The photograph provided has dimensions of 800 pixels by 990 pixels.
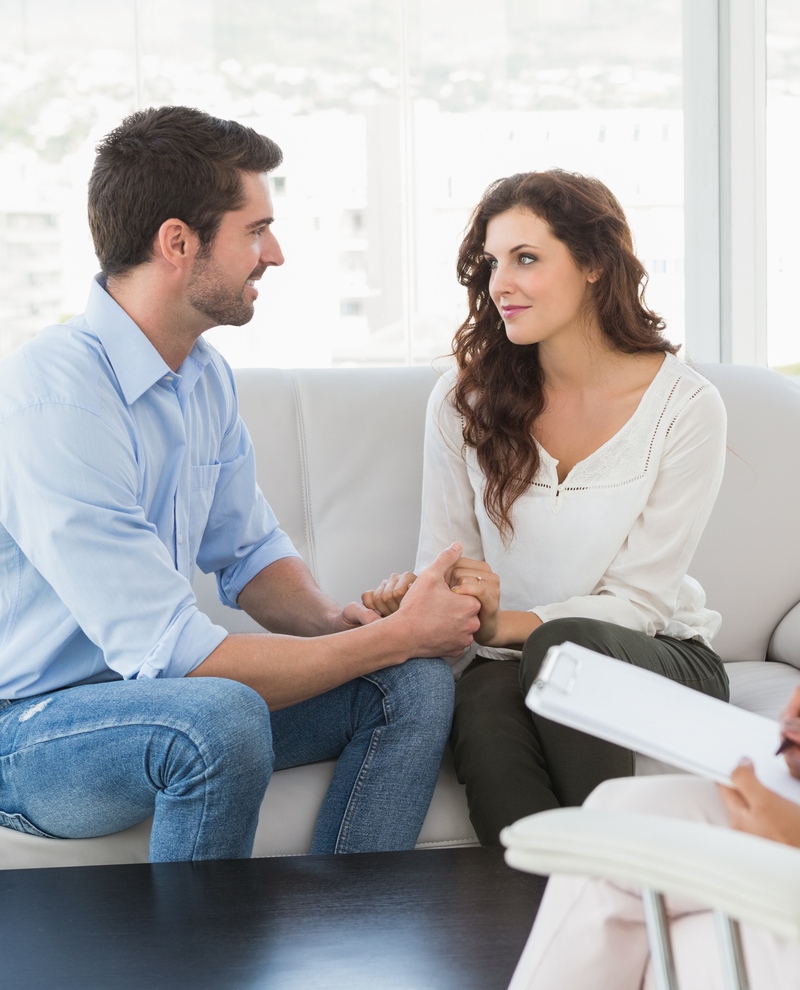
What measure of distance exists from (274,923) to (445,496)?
3.19 feet

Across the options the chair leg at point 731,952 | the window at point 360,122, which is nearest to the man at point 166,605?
the chair leg at point 731,952

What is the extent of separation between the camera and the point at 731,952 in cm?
62

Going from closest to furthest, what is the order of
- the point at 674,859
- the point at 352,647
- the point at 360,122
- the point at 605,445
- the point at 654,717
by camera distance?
the point at 674,859, the point at 654,717, the point at 352,647, the point at 605,445, the point at 360,122

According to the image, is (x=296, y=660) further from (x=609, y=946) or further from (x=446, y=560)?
(x=609, y=946)

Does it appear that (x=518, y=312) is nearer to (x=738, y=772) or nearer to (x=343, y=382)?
(x=343, y=382)

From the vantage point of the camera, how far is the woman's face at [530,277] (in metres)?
1.89

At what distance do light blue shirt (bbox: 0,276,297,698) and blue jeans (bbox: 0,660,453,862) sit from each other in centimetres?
7

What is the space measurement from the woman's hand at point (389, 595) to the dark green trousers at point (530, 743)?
18cm

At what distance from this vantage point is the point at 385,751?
1.54 metres

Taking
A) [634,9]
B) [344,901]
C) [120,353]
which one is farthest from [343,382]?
[634,9]

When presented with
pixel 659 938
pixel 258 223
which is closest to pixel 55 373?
pixel 258 223

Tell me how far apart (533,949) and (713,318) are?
280cm

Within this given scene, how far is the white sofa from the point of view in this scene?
2086mm

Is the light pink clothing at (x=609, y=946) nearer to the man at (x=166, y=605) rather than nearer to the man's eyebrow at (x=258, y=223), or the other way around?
the man at (x=166, y=605)
